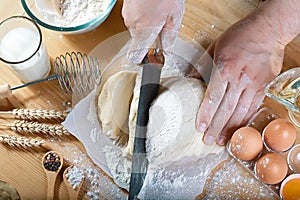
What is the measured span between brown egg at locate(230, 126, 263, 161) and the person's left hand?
4 cm

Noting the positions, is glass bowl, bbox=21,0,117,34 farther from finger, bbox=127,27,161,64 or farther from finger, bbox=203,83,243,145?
finger, bbox=203,83,243,145

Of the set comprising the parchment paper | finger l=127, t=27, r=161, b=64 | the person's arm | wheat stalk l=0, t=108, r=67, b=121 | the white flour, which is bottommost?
the parchment paper

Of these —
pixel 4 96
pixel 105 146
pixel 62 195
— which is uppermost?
pixel 4 96

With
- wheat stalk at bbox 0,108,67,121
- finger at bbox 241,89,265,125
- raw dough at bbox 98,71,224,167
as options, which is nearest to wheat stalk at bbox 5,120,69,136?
wheat stalk at bbox 0,108,67,121

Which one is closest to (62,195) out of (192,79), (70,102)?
(70,102)

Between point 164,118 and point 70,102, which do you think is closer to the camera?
point 164,118

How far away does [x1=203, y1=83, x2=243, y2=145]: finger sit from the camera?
134 centimetres

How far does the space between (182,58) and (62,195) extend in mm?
489

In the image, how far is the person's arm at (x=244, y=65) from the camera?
52.8 inches

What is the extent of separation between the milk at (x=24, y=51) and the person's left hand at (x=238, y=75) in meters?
0.44

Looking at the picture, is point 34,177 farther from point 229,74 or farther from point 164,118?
point 229,74

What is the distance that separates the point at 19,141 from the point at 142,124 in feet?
1.12

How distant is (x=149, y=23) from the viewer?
1316 mm

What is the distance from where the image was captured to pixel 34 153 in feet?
4.55
